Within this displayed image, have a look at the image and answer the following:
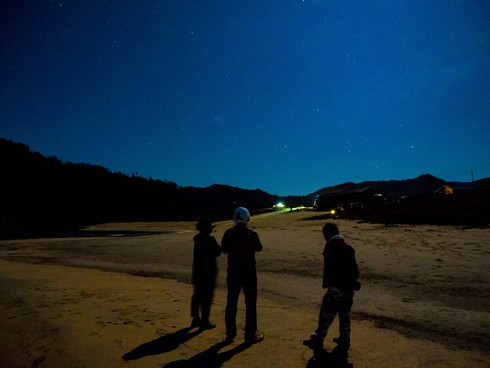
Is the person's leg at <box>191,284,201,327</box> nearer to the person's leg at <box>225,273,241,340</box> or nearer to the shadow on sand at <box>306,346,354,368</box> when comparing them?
the person's leg at <box>225,273,241,340</box>

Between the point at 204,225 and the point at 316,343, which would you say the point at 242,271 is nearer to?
the point at 204,225

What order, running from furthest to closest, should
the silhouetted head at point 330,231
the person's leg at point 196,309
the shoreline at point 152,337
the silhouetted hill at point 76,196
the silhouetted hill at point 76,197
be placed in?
1. the silhouetted hill at point 76,196
2. the silhouetted hill at point 76,197
3. the person's leg at point 196,309
4. the silhouetted head at point 330,231
5. the shoreline at point 152,337

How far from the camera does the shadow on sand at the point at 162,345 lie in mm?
4434

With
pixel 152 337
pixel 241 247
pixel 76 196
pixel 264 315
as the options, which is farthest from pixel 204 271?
pixel 76 196

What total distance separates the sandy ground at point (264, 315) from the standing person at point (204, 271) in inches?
12.2

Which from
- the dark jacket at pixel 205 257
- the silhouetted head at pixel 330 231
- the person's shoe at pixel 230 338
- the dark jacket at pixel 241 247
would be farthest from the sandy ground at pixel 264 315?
the silhouetted head at pixel 330 231

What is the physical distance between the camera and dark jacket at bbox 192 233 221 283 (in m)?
5.64

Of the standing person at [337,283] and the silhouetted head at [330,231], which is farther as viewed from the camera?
the silhouetted head at [330,231]

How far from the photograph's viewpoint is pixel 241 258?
15.9 ft

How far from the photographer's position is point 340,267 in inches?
170

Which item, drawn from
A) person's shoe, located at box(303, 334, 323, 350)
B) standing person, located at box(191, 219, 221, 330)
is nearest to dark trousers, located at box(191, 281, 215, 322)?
standing person, located at box(191, 219, 221, 330)

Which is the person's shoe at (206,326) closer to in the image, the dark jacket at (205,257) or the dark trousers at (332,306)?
the dark jacket at (205,257)

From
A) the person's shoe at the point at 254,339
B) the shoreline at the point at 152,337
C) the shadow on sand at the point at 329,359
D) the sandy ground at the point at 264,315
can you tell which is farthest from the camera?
the person's shoe at the point at 254,339

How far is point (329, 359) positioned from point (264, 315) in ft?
7.46
